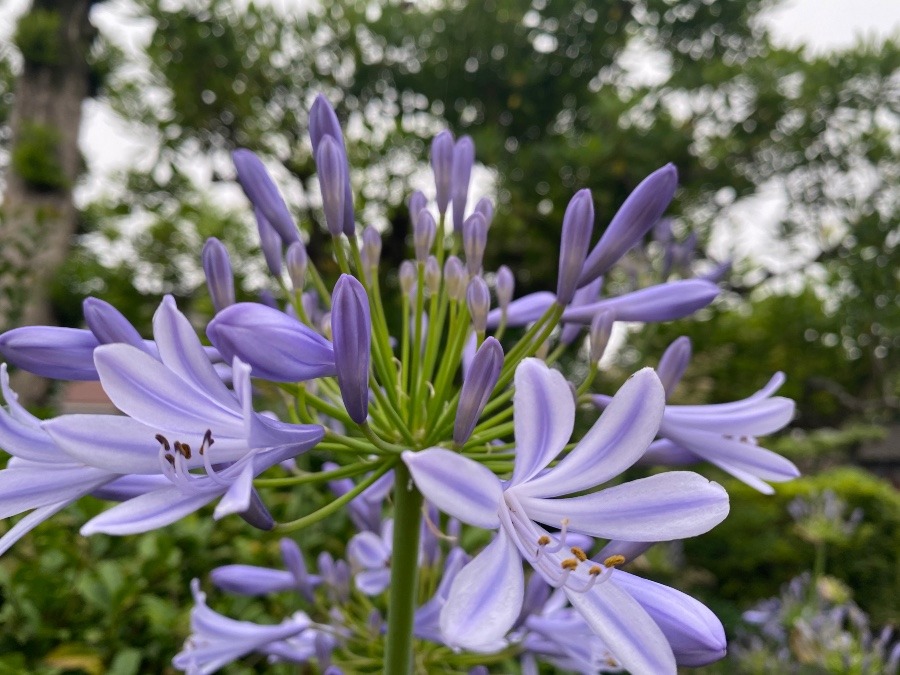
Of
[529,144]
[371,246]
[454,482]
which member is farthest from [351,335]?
[529,144]

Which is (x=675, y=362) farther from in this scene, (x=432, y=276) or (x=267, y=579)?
(x=267, y=579)

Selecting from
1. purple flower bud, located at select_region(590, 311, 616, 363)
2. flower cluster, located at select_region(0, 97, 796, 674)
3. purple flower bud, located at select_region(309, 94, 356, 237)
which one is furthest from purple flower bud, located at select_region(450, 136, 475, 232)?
purple flower bud, located at select_region(590, 311, 616, 363)

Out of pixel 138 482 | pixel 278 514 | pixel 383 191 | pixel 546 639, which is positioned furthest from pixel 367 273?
pixel 383 191

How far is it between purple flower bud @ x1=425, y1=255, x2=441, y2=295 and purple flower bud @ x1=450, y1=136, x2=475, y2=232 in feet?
0.28

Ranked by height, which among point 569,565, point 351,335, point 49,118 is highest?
point 49,118

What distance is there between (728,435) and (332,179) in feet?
2.55

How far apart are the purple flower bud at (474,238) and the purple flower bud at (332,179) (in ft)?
0.73

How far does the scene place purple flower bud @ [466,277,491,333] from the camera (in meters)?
1.03

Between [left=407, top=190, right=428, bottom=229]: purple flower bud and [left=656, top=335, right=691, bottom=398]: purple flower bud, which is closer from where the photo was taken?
[left=656, top=335, right=691, bottom=398]: purple flower bud

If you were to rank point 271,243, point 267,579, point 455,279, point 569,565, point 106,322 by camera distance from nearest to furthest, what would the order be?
point 569,565 < point 106,322 < point 455,279 < point 271,243 < point 267,579

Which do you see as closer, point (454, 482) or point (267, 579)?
point (454, 482)

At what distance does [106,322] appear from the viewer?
84cm

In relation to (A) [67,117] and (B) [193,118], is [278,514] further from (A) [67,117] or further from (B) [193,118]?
(A) [67,117]

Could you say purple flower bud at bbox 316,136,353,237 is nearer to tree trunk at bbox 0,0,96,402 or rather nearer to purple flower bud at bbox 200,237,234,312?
purple flower bud at bbox 200,237,234,312
